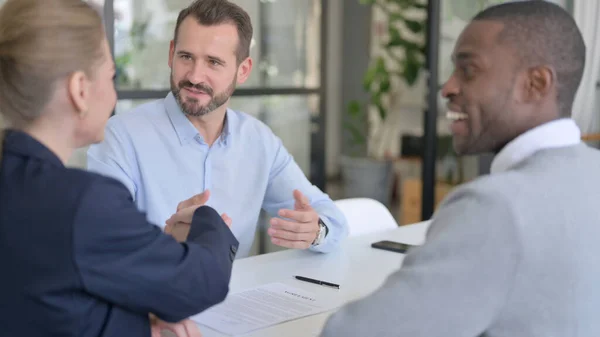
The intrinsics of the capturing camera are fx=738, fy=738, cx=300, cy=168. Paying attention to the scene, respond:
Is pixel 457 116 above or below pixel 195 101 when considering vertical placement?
above

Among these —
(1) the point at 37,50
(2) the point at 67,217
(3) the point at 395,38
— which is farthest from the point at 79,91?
(3) the point at 395,38

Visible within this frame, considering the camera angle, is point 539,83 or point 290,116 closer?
point 539,83

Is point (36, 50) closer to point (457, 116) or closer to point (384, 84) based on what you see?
point (457, 116)

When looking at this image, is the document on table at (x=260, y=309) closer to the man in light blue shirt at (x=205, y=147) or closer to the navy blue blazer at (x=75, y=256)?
the navy blue blazer at (x=75, y=256)

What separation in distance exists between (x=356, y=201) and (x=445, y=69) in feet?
8.64

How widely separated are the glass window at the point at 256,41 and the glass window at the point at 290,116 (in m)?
0.09

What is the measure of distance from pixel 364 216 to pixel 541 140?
1350mm

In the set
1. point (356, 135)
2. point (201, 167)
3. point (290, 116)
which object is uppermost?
point (201, 167)

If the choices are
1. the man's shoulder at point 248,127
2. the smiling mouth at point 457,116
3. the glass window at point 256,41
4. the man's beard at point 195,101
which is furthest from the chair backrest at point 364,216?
the glass window at point 256,41

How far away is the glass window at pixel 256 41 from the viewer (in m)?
3.67

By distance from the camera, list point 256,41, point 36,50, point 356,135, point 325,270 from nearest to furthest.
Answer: point 36,50 → point 325,270 → point 256,41 → point 356,135

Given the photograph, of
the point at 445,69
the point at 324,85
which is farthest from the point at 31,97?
the point at 445,69

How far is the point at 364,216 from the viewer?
246 cm

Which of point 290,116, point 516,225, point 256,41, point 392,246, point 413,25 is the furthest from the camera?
point 413,25
